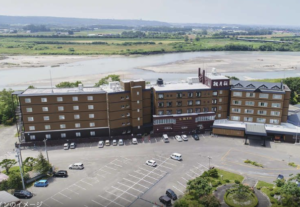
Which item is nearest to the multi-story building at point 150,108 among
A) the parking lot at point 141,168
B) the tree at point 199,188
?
the parking lot at point 141,168

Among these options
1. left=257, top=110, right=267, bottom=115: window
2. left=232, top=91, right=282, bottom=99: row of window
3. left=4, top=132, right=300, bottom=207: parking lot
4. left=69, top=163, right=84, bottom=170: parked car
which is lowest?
left=4, top=132, right=300, bottom=207: parking lot

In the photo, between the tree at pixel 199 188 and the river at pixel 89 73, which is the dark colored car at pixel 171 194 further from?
the river at pixel 89 73

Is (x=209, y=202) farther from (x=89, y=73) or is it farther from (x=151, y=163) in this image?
(x=89, y=73)

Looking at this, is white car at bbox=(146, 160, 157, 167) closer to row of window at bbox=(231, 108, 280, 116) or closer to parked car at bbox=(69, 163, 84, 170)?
parked car at bbox=(69, 163, 84, 170)

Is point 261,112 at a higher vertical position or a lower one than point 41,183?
higher

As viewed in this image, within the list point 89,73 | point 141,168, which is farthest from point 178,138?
point 89,73

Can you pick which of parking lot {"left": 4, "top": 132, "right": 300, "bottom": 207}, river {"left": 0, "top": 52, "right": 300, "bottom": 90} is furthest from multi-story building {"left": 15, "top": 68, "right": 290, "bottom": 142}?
river {"left": 0, "top": 52, "right": 300, "bottom": 90}

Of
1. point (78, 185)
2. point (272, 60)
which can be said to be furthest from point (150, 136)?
point (272, 60)
